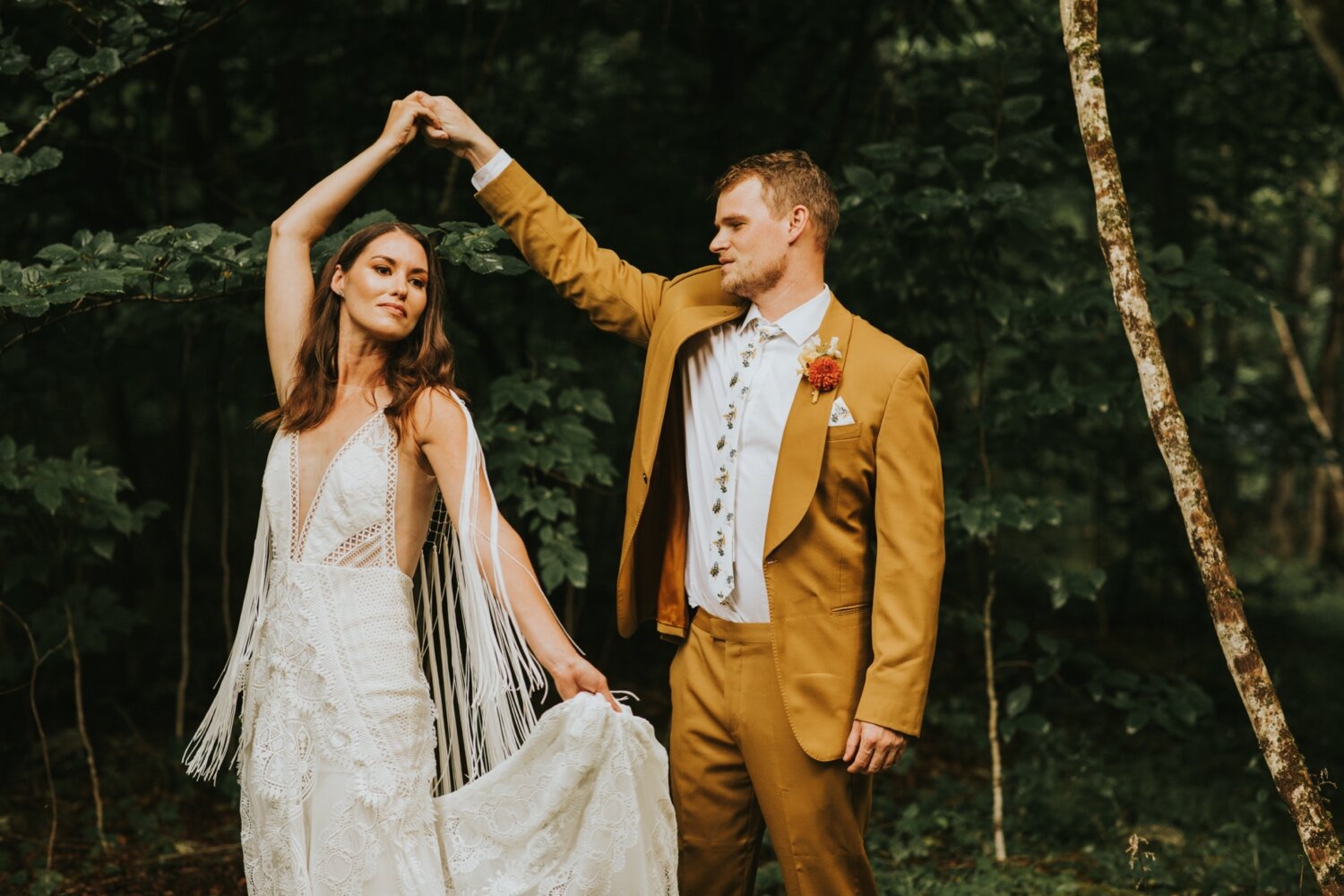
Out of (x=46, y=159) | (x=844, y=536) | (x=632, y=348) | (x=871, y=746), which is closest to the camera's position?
(x=871, y=746)

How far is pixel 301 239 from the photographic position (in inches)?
116

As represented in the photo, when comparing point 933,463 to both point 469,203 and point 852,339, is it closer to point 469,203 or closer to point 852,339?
point 852,339

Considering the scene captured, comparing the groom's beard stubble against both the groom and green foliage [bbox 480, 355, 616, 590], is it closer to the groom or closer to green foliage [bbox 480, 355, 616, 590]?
the groom

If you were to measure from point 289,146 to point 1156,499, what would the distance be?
7.17 m

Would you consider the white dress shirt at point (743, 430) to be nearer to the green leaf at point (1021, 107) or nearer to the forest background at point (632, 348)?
the forest background at point (632, 348)

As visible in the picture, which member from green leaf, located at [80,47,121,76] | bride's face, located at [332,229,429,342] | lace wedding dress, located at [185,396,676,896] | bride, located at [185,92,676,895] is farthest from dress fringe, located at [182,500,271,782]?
green leaf, located at [80,47,121,76]

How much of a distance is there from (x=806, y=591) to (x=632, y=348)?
10.6ft

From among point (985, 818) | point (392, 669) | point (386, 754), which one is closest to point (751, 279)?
point (392, 669)

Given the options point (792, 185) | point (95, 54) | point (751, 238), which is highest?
point (95, 54)

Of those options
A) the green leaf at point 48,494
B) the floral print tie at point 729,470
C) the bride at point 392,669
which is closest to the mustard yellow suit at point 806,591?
the floral print tie at point 729,470

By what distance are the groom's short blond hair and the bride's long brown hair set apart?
2.58 feet

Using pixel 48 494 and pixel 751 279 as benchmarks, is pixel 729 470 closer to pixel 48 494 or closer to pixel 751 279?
pixel 751 279

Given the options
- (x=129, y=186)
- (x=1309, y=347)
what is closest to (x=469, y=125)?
(x=129, y=186)

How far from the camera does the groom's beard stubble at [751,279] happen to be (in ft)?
9.52
